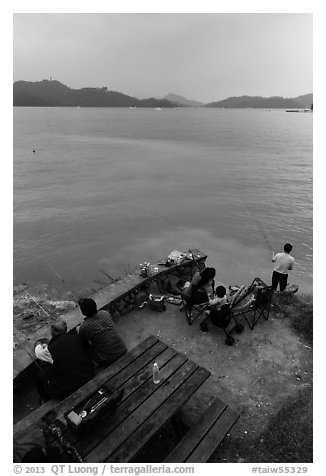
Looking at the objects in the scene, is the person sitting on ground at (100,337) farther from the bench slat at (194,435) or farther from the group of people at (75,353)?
the bench slat at (194,435)

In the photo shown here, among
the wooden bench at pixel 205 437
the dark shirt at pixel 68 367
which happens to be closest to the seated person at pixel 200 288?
the wooden bench at pixel 205 437

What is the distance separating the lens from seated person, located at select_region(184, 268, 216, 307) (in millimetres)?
7012

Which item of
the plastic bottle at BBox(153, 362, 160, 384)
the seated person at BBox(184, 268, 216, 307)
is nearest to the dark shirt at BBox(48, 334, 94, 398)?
the plastic bottle at BBox(153, 362, 160, 384)

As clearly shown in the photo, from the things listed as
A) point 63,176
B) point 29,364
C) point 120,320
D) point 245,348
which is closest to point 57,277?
point 120,320

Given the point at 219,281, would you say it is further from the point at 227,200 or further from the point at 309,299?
the point at 227,200

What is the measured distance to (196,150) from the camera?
4888cm

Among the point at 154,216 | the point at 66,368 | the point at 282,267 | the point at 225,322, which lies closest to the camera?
the point at 66,368

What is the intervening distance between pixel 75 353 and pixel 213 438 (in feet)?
7.63

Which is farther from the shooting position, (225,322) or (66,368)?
(225,322)

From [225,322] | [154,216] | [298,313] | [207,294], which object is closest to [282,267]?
[298,313]

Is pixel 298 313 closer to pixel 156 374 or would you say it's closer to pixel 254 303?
pixel 254 303

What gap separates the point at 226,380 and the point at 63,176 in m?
28.4

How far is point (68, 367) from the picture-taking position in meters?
4.80

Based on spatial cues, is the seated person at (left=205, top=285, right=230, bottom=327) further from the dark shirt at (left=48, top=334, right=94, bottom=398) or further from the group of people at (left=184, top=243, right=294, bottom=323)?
the dark shirt at (left=48, top=334, right=94, bottom=398)
